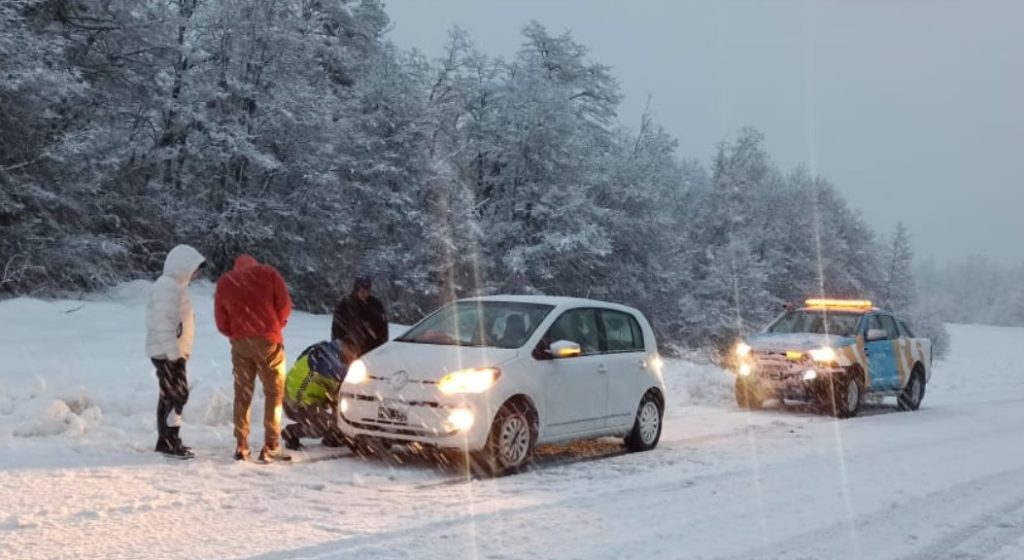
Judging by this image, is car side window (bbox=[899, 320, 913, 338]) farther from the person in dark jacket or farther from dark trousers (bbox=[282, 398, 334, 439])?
dark trousers (bbox=[282, 398, 334, 439])

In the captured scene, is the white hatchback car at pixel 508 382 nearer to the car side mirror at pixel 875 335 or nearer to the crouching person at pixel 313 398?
the crouching person at pixel 313 398

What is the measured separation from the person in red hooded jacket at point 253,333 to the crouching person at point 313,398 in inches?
28.2

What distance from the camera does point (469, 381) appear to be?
8148 mm

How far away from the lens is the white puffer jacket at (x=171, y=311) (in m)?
8.20

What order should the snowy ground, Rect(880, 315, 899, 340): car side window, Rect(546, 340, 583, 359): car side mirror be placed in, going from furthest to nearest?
1. Rect(880, 315, 899, 340): car side window
2. Rect(546, 340, 583, 359): car side mirror
3. the snowy ground

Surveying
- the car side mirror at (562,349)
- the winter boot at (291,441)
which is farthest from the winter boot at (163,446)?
the car side mirror at (562,349)

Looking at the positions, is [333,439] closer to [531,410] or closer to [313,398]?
[313,398]

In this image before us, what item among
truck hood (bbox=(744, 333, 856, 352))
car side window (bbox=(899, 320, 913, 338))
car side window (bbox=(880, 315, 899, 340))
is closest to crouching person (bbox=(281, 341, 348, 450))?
truck hood (bbox=(744, 333, 856, 352))

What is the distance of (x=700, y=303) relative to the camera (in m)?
44.2

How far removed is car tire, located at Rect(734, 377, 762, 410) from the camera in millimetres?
15124

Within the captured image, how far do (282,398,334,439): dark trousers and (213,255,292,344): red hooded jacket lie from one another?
1.06 m

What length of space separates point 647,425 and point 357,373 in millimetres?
3484

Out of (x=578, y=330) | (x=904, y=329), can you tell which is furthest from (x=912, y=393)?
(x=578, y=330)

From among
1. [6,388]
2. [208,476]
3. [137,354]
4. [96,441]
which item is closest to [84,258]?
[137,354]
